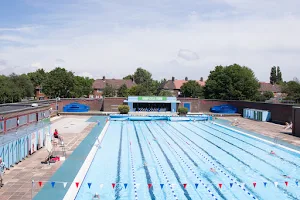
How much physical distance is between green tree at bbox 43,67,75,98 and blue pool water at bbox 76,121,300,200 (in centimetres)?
2994

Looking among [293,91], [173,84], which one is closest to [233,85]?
[293,91]

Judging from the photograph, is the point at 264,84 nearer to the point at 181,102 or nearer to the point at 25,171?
the point at 181,102

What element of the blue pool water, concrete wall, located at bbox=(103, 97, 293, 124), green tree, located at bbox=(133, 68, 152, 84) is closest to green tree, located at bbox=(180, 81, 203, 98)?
concrete wall, located at bbox=(103, 97, 293, 124)

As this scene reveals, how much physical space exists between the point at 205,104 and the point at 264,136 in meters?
21.9

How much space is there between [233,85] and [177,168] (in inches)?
1581

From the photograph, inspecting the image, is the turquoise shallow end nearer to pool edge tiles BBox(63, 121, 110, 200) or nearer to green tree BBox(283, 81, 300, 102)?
pool edge tiles BBox(63, 121, 110, 200)

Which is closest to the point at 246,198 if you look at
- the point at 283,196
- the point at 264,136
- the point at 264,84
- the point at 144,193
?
the point at 283,196

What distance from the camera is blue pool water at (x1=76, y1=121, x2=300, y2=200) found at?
10.7 m

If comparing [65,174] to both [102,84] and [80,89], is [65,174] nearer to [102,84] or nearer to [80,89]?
[80,89]

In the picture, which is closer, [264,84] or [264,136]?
[264,136]

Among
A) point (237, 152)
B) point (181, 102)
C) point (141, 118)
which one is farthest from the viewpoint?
point (181, 102)

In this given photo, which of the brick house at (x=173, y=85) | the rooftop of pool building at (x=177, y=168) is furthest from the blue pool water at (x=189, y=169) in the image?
the brick house at (x=173, y=85)

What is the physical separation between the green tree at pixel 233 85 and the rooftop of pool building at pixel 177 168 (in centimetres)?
2820

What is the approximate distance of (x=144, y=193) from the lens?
34.6 feet
